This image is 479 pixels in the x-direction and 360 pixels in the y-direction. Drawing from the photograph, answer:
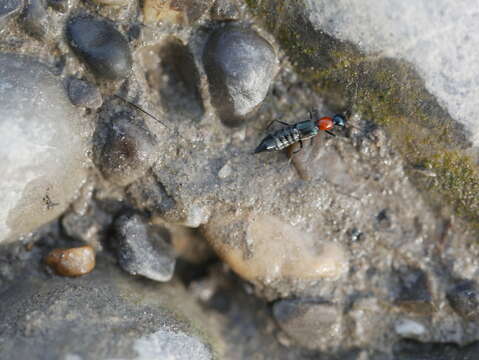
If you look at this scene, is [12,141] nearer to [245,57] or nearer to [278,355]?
[245,57]

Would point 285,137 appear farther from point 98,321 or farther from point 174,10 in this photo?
point 98,321

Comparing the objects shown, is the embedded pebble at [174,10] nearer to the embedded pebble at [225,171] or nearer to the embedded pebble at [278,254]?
the embedded pebble at [225,171]

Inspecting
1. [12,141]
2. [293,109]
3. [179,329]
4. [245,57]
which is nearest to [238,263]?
[179,329]

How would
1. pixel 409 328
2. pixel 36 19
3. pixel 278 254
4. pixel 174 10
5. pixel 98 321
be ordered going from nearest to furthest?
pixel 98 321, pixel 36 19, pixel 174 10, pixel 278 254, pixel 409 328

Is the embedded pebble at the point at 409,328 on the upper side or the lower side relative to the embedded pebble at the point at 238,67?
lower

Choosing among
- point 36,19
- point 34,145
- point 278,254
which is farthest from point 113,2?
point 278,254

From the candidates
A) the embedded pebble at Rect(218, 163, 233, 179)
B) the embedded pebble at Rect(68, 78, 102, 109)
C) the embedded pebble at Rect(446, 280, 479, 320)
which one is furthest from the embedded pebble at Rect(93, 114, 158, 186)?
the embedded pebble at Rect(446, 280, 479, 320)

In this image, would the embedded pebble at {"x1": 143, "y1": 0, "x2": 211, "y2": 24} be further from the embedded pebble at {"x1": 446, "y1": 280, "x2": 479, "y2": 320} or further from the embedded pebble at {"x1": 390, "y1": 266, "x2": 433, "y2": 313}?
the embedded pebble at {"x1": 446, "y1": 280, "x2": 479, "y2": 320}

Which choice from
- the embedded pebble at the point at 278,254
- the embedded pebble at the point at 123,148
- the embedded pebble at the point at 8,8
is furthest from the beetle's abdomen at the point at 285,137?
the embedded pebble at the point at 8,8
